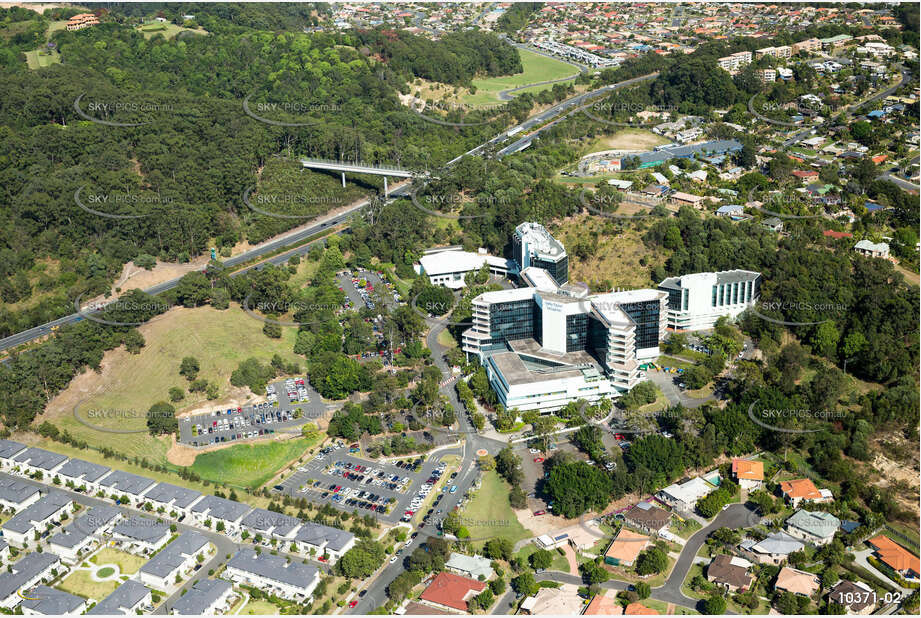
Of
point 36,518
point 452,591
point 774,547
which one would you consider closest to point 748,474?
point 774,547

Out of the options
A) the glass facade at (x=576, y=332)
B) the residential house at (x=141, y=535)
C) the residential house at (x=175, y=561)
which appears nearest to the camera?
the residential house at (x=175, y=561)

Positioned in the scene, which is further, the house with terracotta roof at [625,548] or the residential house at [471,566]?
the house with terracotta roof at [625,548]

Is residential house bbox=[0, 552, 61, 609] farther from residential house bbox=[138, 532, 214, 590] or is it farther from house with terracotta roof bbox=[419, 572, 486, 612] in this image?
house with terracotta roof bbox=[419, 572, 486, 612]

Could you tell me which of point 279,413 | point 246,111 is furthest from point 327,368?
point 246,111

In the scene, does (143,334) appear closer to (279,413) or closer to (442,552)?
(279,413)

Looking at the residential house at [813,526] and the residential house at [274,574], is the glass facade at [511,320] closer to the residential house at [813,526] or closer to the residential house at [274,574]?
the residential house at [813,526]

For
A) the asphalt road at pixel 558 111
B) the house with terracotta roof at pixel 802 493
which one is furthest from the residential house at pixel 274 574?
the asphalt road at pixel 558 111
